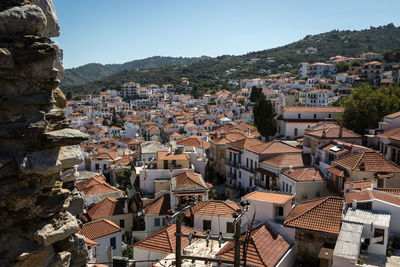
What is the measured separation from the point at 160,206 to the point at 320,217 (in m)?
15.3

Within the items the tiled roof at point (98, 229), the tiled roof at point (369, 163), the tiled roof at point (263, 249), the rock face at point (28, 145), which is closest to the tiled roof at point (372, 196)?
the tiled roof at point (263, 249)

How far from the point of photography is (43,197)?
6.46 metres

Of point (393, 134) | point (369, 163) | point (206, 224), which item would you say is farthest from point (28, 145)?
point (393, 134)

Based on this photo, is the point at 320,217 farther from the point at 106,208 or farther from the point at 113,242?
the point at 106,208

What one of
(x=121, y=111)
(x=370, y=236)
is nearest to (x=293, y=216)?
(x=370, y=236)

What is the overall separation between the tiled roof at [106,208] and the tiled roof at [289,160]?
14.3 meters

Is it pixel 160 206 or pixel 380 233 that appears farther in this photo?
pixel 160 206

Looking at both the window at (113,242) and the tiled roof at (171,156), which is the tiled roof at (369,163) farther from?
the window at (113,242)

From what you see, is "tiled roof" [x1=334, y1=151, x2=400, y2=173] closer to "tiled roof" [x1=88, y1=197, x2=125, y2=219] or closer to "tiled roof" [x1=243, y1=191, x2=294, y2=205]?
"tiled roof" [x1=243, y1=191, x2=294, y2=205]

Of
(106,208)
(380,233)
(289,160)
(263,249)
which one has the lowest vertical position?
(106,208)

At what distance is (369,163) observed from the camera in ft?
80.3

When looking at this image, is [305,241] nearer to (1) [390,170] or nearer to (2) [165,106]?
(1) [390,170]

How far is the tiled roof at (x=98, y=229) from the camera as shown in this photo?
2525cm

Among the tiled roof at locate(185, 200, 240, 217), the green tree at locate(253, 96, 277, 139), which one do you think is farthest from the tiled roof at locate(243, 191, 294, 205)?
the green tree at locate(253, 96, 277, 139)
